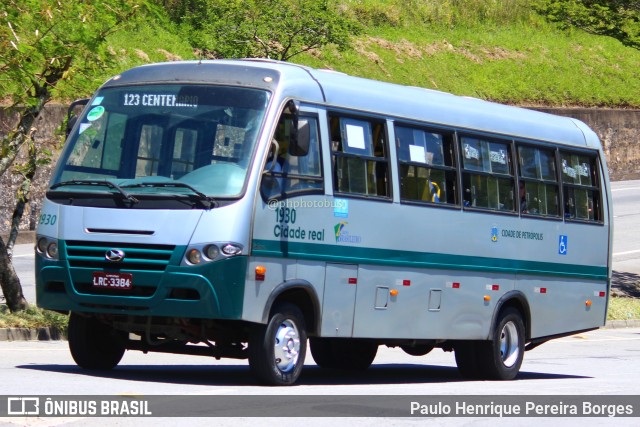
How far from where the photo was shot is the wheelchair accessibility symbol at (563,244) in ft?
53.9

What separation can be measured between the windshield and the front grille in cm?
49

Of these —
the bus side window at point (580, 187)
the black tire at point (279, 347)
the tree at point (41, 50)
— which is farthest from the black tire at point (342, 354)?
the tree at point (41, 50)

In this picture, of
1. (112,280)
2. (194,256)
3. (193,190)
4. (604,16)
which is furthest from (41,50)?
(604,16)

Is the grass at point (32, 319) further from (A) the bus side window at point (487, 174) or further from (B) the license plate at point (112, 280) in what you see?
(A) the bus side window at point (487, 174)

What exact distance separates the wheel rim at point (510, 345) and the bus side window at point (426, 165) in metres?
2.13

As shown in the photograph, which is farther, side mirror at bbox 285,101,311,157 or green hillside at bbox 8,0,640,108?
green hillside at bbox 8,0,640,108

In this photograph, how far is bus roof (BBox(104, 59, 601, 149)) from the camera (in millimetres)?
12047

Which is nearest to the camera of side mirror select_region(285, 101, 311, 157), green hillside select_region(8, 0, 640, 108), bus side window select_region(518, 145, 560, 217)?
side mirror select_region(285, 101, 311, 157)

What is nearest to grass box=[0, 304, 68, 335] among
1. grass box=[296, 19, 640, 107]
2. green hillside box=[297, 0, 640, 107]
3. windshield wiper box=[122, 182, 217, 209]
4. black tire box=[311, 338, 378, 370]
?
black tire box=[311, 338, 378, 370]

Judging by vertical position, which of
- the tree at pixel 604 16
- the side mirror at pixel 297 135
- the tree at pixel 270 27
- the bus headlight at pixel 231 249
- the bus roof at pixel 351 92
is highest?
the tree at pixel 604 16

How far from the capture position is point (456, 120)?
1475cm

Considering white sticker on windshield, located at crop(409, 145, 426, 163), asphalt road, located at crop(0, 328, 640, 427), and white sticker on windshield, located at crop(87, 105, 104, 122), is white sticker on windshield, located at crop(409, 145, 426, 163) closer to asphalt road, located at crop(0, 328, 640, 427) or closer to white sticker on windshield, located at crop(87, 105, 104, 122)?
asphalt road, located at crop(0, 328, 640, 427)

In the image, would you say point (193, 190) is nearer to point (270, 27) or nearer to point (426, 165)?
point (426, 165)
